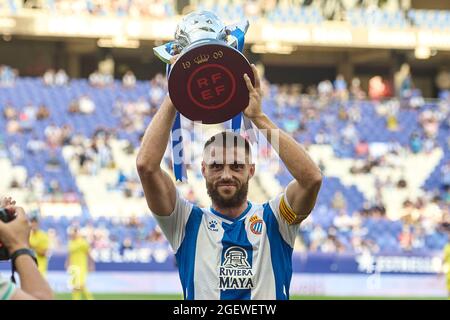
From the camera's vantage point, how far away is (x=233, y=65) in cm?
431

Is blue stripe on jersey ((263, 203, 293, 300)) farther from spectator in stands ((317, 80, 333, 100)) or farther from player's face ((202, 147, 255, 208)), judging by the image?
spectator in stands ((317, 80, 333, 100))

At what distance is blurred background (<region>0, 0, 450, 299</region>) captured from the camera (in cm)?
2161

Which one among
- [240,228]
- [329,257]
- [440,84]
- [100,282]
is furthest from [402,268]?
[440,84]

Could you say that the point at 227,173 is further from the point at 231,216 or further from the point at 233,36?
the point at 233,36

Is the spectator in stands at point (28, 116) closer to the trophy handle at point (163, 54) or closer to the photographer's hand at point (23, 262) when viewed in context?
the trophy handle at point (163, 54)

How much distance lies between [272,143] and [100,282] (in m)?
16.7

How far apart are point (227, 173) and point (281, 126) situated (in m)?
25.3

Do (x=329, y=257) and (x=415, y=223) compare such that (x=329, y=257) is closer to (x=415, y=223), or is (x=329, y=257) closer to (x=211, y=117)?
(x=415, y=223)

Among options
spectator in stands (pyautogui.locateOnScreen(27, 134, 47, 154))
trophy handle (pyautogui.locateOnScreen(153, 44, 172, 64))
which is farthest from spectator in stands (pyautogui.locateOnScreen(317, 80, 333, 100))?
trophy handle (pyautogui.locateOnScreen(153, 44, 172, 64))

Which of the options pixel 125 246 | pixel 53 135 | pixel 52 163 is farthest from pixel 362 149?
pixel 125 246

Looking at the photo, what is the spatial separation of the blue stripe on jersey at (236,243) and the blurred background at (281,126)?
508 inches

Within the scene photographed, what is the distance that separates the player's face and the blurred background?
12.9 m

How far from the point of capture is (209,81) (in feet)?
14.2

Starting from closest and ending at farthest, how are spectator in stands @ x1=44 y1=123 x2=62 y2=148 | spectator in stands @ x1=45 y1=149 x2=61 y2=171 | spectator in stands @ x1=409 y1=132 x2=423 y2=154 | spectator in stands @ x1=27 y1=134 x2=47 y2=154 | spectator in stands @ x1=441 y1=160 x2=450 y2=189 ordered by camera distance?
1. spectator in stands @ x1=45 y1=149 x2=61 y2=171
2. spectator in stands @ x1=27 y1=134 x2=47 y2=154
3. spectator in stands @ x1=44 y1=123 x2=62 y2=148
4. spectator in stands @ x1=441 y1=160 x2=450 y2=189
5. spectator in stands @ x1=409 y1=132 x2=423 y2=154
